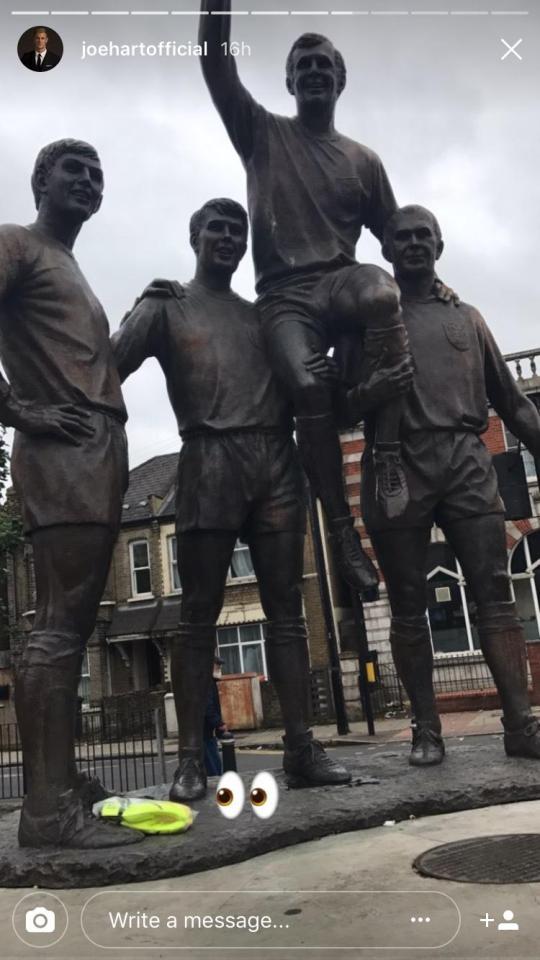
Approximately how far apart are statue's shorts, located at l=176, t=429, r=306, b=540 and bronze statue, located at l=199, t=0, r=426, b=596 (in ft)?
0.52

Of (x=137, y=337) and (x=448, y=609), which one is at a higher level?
(x=137, y=337)

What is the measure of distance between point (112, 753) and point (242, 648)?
8.18m

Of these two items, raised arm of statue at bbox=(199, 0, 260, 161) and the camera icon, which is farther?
raised arm of statue at bbox=(199, 0, 260, 161)

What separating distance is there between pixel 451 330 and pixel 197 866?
307 cm

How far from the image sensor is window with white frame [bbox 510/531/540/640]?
19.7m

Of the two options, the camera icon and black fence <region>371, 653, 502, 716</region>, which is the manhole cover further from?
black fence <region>371, 653, 502, 716</region>

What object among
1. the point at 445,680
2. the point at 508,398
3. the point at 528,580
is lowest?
the point at 445,680

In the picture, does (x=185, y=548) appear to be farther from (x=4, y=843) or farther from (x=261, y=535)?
(x=4, y=843)

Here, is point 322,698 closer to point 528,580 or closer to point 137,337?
point 528,580

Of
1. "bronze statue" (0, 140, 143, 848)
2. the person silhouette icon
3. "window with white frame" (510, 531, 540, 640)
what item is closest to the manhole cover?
the person silhouette icon

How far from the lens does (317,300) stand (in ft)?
14.9

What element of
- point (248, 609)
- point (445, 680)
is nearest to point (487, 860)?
point (445, 680)

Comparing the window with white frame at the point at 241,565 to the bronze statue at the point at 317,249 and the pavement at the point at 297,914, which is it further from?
the pavement at the point at 297,914

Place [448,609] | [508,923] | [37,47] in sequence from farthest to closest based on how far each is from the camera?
[448,609] < [37,47] < [508,923]
